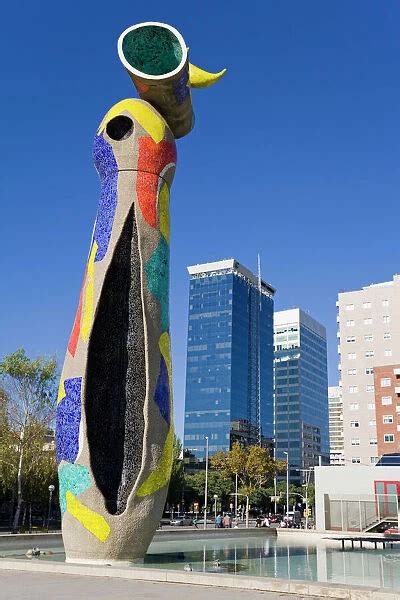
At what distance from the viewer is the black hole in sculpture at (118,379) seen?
54.3 feet

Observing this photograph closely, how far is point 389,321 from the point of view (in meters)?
74.2

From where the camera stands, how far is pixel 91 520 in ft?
52.3

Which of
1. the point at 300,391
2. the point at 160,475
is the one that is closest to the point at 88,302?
the point at 160,475

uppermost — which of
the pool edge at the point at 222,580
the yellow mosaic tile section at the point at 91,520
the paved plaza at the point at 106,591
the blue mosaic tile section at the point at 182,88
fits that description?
the blue mosaic tile section at the point at 182,88

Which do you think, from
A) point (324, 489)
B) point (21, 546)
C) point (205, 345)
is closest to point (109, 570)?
point (21, 546)

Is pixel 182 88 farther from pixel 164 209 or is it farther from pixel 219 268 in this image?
pixel 219 268

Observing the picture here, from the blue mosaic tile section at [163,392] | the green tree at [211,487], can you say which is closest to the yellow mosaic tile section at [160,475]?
the blue mosaic tile section at [163,392]

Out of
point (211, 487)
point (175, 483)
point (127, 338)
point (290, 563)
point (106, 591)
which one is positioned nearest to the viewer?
point (106, 591)

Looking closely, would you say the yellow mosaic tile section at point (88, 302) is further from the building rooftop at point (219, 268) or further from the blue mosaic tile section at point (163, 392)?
the building rooftop at point (219, 268)

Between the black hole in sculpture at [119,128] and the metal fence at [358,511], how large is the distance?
33348mm

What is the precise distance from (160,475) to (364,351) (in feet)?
203

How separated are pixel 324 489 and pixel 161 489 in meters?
30.7

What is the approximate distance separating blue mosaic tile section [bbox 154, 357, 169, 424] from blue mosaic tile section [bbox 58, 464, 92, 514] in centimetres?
250

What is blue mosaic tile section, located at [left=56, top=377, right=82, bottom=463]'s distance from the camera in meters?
16.6
